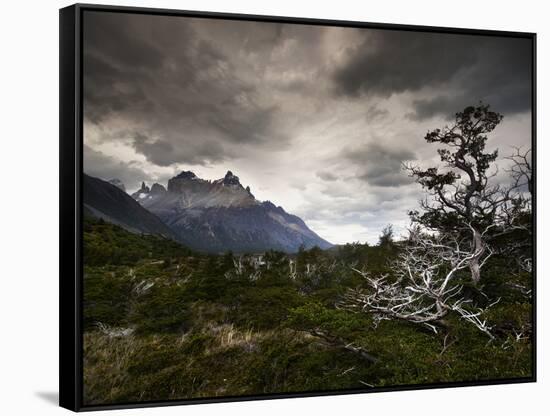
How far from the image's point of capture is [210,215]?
25.1 ft

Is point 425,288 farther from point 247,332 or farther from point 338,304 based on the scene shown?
point 247,332

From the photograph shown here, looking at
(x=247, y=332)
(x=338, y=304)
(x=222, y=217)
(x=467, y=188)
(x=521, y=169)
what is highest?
(x=521, y=169)

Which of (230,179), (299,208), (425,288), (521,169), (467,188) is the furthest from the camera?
(521,169)

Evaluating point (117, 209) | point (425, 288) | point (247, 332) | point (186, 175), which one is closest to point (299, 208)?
point (186, 175)

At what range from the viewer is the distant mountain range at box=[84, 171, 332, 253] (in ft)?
24.1

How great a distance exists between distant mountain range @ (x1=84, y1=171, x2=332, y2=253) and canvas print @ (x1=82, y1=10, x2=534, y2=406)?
0.6 inches

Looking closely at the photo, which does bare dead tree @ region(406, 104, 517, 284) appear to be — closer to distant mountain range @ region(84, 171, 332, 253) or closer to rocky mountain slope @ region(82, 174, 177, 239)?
distant mountain range @ region(84, 171, 332, 253)

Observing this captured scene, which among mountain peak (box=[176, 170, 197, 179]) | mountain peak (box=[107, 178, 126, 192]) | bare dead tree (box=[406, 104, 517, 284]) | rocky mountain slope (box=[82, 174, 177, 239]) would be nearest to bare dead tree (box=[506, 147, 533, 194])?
bare dead tree (box=[406, 104, 517, 284])

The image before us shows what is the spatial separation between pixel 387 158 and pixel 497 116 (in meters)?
1.12

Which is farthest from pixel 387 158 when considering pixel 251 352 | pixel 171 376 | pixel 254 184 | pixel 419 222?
pixel 171 376

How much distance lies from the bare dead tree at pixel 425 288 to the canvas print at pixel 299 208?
1 centimetres

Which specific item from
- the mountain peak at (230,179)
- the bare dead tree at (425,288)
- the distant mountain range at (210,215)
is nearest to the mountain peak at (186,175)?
the distant mountain range at (210,215)

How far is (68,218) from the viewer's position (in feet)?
23.3

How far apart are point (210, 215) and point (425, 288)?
202 centimetres
